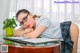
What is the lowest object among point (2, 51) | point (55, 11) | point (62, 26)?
point (2, 51)

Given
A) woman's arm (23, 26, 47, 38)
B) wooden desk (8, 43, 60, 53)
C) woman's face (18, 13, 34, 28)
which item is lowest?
wooden desk (8, 43, 60, 53)

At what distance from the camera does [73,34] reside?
151cm

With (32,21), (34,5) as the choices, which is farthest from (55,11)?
(32,21)

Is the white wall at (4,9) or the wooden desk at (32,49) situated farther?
the white wall at (4,9)

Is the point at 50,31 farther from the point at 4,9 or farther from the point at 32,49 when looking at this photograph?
the point at 4,9

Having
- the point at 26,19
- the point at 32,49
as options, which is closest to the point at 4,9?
the point at 26,19

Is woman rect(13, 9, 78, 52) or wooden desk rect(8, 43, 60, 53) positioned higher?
woman rect(13, 9, 78, 52)

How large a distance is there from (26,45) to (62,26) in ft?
1.83

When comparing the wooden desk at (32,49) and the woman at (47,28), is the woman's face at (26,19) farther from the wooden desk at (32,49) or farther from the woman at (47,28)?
the wooden desk at (32,49)

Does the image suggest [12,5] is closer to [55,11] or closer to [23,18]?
[55,11]

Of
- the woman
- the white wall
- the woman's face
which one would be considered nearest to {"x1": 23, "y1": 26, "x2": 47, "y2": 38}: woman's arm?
→ the woman

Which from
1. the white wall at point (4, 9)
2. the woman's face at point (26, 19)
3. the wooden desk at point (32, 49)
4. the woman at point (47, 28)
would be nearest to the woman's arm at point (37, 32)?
the woman at point (47, 28)

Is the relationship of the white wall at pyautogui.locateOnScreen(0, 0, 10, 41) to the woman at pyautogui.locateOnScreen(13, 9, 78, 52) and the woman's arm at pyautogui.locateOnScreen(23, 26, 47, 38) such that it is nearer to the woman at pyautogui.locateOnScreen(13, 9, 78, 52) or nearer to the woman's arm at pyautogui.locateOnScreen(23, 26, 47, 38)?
the woman at pyautogui.locateOnScreen(13, 9, 78, 52)

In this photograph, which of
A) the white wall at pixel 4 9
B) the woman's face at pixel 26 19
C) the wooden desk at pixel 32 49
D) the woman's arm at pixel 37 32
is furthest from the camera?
the white wall at pixel 4 9
